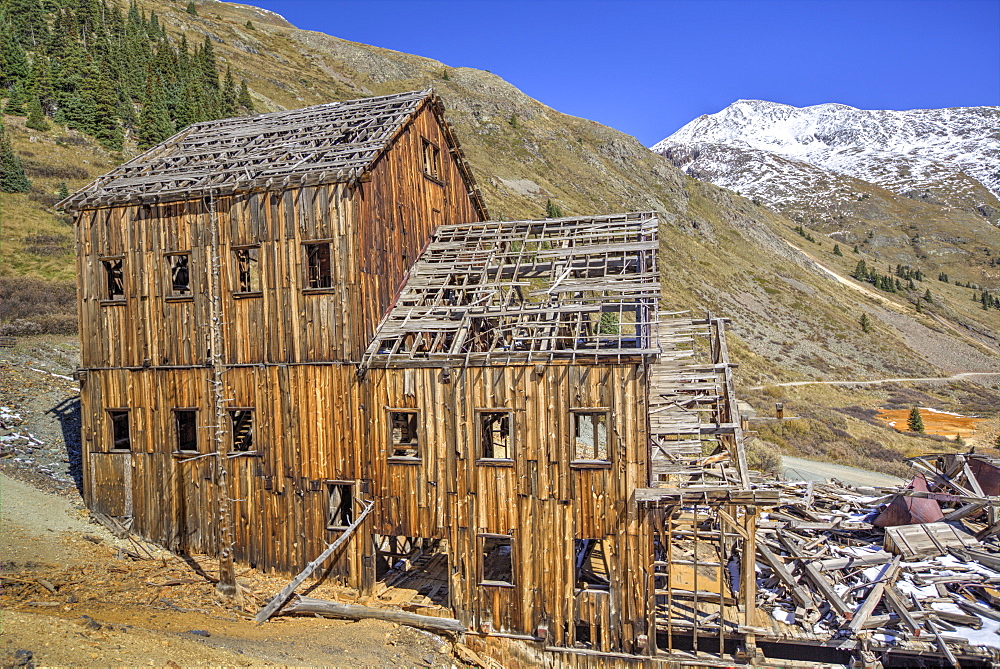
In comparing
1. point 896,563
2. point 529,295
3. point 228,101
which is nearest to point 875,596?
point 896,563

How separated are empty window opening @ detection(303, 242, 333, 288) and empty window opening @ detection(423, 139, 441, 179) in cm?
543

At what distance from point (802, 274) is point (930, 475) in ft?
324

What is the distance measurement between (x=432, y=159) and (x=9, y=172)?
1805 inches

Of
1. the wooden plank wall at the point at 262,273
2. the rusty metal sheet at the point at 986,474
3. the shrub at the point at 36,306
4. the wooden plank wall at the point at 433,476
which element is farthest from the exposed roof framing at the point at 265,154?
the rusty metal sheet at the point at 986,474

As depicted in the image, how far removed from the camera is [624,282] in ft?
62.6

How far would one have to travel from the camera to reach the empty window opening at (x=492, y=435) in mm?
16828

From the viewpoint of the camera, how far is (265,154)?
68.7 ft

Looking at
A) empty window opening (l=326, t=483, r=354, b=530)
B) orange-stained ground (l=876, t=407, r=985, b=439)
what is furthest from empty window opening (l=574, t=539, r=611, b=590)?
orange-stained ground (l=876, t=407, r=985, b=439)

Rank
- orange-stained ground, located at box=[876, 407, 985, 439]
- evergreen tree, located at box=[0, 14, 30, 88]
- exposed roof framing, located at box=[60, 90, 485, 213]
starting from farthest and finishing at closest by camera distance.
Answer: evergreen tree, located at box=[0, 14, 30, 88], orange-stained ground, located at box=[876, 407, 985, 439], exposed roof framing, located at box=[60, 90, 485, 213]

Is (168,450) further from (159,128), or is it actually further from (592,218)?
(159,128)

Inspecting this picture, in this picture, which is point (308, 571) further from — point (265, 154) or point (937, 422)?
point (937, 422)

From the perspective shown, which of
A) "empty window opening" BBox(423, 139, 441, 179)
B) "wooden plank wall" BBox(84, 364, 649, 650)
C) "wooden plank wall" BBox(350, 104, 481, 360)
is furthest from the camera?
"empty window opening" BBox(423, 139, 441, 179)

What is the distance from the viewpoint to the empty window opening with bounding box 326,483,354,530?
18.2 metres

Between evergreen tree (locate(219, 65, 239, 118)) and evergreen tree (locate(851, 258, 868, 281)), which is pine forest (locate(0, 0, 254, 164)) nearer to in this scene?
evergreen tree (locate(219, 65, 239, 118))
